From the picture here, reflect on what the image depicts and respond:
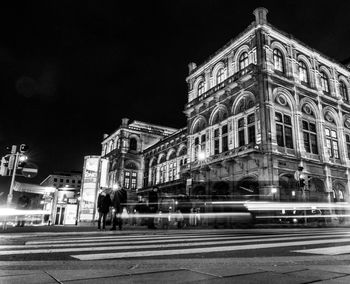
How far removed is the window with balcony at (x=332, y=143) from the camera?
106ft

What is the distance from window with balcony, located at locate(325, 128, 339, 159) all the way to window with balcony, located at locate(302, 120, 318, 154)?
1.98 metres

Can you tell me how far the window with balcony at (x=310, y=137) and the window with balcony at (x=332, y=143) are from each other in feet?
6.51

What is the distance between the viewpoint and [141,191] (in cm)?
5388

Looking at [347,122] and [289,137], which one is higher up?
[347,122]

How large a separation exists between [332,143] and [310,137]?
12.9 ft

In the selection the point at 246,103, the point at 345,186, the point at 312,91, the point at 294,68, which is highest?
the point at 294,68

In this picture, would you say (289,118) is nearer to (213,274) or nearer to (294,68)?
(294,68)

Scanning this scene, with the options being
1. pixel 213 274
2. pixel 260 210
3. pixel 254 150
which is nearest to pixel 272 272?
pixel 213 274

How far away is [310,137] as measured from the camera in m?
31.0

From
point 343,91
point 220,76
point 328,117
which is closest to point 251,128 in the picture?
point 220,76

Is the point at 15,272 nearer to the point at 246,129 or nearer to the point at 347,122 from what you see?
the point at 246,129

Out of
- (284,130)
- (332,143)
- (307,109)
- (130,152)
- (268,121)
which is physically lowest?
(332,143)

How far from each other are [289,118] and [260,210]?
12.5 m

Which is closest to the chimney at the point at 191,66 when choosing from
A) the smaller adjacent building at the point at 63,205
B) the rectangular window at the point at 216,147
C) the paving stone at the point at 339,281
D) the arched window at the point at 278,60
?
the arched window at the point at 278,60
